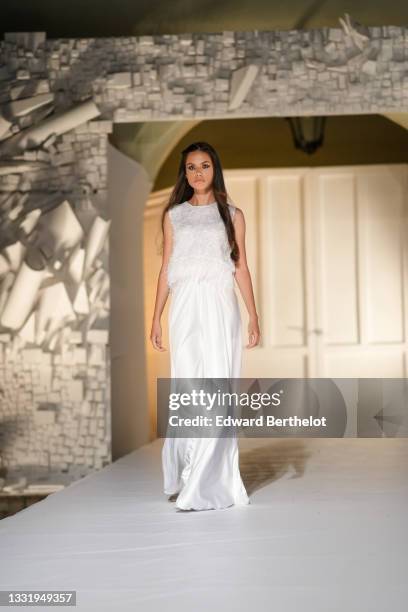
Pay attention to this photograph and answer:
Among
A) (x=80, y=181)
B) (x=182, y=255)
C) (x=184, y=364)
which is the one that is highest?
(x=80, y=181)

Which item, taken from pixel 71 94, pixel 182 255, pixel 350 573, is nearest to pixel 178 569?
pixel 350 573

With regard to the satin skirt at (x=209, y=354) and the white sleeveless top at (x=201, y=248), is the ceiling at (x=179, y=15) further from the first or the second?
the satin skirt at (x=209, y=354)

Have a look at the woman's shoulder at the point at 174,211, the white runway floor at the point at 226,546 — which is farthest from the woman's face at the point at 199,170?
the white runway floor at the point at 226,546

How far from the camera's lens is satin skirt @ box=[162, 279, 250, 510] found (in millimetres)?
3654

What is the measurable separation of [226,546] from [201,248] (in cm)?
126

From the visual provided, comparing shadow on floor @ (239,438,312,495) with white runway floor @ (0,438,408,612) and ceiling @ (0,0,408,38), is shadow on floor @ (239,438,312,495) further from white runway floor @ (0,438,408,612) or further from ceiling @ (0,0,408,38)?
ceiling @ (0,0,408,38)

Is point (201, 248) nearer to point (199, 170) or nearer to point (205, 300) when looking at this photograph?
point (205, 300)

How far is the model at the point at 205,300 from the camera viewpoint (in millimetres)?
3684

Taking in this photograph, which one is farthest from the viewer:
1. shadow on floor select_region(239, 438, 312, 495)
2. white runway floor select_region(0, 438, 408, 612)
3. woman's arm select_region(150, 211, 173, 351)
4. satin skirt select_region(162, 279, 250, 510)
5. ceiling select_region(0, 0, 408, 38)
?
ceiling select_region(0, 0, 408, 38)

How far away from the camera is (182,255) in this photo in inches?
148

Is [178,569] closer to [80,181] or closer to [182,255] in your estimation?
[182,255]

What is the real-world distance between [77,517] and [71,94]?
2682 mm

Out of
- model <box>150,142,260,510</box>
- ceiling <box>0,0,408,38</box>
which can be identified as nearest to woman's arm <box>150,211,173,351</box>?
model <box>150,142,260,510</box>

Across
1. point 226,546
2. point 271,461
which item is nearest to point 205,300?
point 226,546
